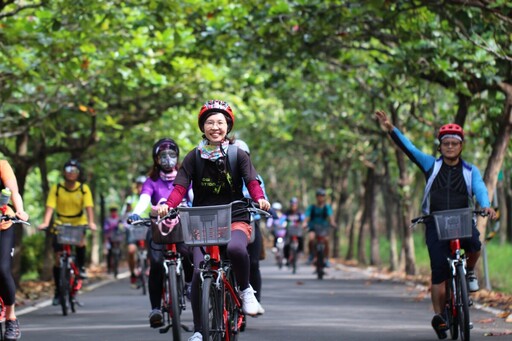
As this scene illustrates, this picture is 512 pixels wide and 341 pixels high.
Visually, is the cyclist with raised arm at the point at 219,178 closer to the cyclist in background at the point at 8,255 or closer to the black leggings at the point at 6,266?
the cyclist in background at the point at 8,255

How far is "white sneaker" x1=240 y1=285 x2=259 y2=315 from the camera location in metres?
8.59

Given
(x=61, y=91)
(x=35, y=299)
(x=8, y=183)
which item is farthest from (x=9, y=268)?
(x=61, y=91)

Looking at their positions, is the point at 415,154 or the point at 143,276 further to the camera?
the point at 143,276

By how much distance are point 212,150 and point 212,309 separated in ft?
3.96

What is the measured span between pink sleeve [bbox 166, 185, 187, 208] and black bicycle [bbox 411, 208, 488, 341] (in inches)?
108

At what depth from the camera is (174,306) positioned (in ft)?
32.6

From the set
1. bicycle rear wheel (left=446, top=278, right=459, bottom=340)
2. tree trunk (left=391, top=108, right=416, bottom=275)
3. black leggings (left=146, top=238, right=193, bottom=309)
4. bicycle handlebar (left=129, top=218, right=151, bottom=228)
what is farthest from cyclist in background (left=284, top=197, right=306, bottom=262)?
bicycle handlebar (left=129, top=218, right=151, bottom=228)

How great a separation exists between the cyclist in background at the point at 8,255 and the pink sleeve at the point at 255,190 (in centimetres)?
193

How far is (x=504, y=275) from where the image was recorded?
78.8 ft

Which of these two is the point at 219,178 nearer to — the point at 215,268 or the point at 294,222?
the point at 215,268

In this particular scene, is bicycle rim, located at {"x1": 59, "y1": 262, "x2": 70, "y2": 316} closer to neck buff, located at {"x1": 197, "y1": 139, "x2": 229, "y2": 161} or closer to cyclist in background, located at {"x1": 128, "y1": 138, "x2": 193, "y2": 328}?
cyclist in background, located at {"x1": 128, "y1": 138, "x2": 193, "y2": 328}

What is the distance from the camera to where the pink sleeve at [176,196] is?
27.9 feet

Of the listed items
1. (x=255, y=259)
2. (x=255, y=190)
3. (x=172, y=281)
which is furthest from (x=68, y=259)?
(x=255, y=190)

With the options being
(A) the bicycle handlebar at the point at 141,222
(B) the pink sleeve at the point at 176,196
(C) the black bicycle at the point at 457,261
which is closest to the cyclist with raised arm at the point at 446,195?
(C) the black bicycle at the point at 457,261
